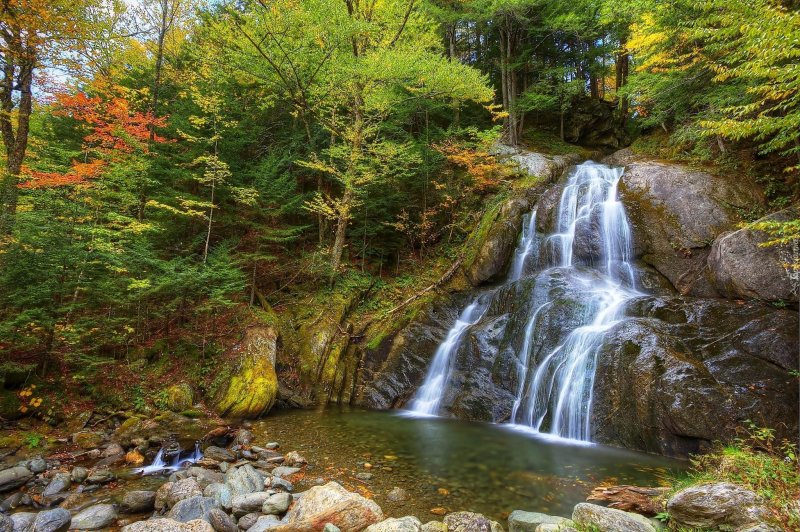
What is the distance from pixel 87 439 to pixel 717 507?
27.2 feet

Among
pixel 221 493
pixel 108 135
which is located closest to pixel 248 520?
pixel 221 493

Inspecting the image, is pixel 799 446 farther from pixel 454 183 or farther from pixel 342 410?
pixel 454 183

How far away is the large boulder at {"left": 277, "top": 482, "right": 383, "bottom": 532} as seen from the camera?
3.75m

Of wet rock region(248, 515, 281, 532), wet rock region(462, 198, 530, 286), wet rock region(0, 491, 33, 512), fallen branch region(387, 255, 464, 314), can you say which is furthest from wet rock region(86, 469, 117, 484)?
wet rock region(462, 198, 530, 286)

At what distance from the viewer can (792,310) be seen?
626cm

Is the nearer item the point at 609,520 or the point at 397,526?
the point at 609,520

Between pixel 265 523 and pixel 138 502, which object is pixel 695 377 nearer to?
pixel 265 523

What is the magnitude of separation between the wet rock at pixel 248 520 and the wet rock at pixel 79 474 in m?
2.64

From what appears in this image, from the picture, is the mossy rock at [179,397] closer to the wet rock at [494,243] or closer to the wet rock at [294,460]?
the wet rock at [294,460]

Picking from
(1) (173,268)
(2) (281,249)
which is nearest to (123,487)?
(1) (173,268)

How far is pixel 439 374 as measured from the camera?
927 cm

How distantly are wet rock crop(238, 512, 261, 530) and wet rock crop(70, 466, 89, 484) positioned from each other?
264cm

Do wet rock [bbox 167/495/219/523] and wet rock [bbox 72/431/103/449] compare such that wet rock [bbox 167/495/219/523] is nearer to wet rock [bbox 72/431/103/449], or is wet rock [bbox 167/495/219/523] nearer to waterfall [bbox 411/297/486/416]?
wet rock [bbox 72/431/103/449]

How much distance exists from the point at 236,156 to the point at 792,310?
1370 cm
